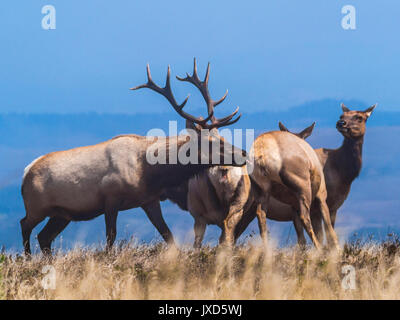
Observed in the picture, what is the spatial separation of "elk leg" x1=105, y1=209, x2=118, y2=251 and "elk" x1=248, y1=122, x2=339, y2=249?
8.47ft

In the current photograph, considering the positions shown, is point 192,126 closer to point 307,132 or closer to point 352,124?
point 307,132

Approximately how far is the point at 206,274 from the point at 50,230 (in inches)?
206

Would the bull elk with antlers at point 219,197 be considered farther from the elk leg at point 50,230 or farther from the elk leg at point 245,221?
the elk leg at point 50,230

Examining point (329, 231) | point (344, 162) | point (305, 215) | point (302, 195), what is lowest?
point (329, 231)

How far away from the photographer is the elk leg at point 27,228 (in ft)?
37.5

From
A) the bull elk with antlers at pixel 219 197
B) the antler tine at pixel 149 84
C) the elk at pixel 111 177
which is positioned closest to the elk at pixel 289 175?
the bull elk with antlers at pixel 219 197

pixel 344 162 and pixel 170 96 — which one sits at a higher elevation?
pixel 170 96

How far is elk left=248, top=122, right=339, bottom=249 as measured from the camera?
866 centimetres

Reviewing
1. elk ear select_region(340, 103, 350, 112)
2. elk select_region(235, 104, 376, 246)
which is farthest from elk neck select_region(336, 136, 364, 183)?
elk ear select_region(340, 103, 350, 112)

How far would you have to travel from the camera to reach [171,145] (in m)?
10.8

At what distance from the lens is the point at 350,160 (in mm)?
11039

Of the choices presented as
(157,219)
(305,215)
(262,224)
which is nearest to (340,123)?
(305,215)
